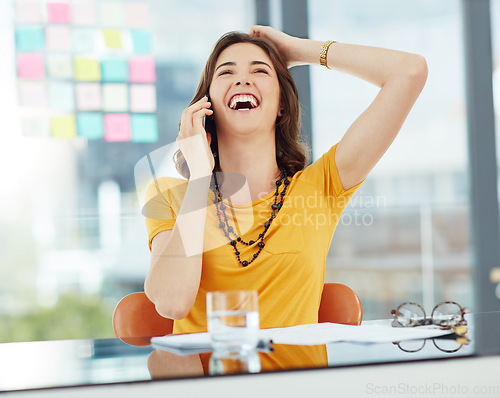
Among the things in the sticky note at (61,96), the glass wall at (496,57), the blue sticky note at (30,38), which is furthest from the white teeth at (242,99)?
the glass wall at (496,57)

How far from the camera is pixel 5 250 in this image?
2732mm

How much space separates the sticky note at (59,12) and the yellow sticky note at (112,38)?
Answer: 185mm

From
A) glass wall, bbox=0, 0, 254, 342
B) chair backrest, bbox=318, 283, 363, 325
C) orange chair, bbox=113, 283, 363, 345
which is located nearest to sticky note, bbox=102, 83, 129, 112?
glass wall, bbox=0, 0, 254, 342

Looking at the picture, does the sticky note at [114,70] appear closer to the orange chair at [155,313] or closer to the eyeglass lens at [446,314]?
the orange chair at [155,313]

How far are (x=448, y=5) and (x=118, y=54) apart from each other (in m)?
1.80

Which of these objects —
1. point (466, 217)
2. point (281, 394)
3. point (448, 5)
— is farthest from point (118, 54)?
point (281, 394)

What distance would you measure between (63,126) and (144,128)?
39cm

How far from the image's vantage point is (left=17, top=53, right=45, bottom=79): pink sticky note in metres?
2.68

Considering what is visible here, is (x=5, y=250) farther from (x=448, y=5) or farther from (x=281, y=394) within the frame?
(x=448, y=5)

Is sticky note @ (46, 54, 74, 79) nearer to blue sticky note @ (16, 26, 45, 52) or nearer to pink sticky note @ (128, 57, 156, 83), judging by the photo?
blue sticky note @ (16, 26, 45, 52)

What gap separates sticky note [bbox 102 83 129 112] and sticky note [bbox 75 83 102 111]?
0.08 ft

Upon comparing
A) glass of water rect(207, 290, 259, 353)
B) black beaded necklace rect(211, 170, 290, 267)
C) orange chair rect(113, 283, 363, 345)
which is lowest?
orange chair rect(113, 283, 363, 345)

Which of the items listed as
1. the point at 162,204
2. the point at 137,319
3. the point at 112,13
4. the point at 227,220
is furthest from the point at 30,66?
the point at 137,319

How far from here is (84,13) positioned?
276 cm
